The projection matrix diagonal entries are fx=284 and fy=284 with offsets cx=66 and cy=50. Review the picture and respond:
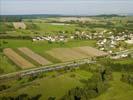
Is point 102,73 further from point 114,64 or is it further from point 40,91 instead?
point 40,91

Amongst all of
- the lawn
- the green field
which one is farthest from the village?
the lawn

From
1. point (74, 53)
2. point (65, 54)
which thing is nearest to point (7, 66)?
point (65, 54)

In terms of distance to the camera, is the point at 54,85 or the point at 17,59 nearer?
the point at 54,85

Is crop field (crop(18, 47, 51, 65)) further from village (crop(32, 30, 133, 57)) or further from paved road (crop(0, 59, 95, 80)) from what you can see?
village (crop(32, 30, 133, 57))

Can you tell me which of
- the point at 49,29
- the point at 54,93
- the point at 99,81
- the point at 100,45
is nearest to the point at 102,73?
the point at 99,81

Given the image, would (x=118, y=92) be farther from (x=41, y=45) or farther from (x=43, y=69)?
(x=41, y=45)

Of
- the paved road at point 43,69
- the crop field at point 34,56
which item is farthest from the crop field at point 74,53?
the crop field at point 34,56
